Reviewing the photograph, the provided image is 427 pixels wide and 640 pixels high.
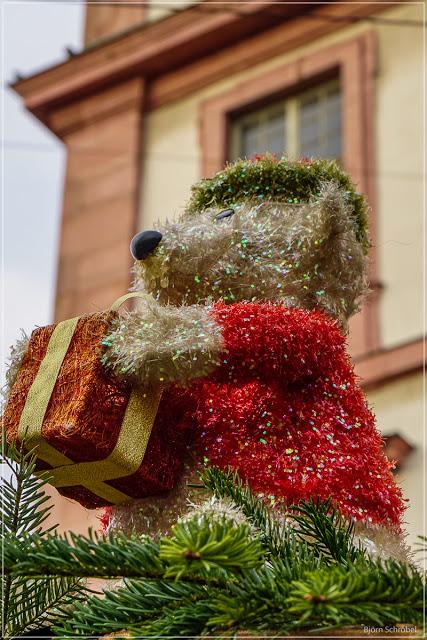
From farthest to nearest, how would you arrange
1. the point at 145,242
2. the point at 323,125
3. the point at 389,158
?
the point at 323,125, the point at 389,158, the point at 145,242

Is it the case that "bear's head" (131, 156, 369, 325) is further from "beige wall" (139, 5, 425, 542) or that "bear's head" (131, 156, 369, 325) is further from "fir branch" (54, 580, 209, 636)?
"beige wall" (139, 5, 425, 542)

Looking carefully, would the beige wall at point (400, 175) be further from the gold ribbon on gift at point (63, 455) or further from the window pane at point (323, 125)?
the gold ribbon on gift at point (63, 455)

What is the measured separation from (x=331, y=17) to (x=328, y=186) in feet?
16.8

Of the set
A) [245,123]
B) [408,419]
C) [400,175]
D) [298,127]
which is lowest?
[408,419]

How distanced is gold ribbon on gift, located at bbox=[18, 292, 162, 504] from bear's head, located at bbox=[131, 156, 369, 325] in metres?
0.31

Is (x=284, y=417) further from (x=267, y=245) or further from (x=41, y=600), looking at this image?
(x=41, y=600)

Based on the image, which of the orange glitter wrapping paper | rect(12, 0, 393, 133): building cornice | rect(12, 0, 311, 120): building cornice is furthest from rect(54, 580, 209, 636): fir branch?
rect(12, 0, 311, 120): building cornice

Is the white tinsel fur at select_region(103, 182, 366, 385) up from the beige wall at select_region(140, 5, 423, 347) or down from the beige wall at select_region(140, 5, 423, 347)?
down

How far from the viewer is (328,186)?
66.6 inches

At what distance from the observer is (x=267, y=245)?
1.71 metres

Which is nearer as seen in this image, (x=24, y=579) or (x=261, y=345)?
(x=24, y=579)

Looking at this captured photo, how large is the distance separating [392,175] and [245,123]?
1.22 m

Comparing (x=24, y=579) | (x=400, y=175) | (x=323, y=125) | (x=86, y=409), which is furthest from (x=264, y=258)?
(x=323, y=125)

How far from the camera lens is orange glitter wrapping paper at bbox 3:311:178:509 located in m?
1.27
